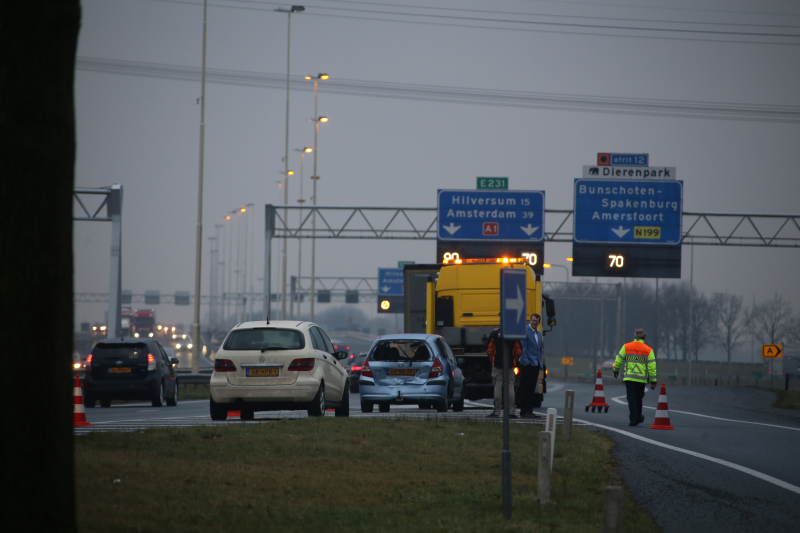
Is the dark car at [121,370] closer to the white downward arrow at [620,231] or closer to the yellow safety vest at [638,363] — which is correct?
the yellow safety vest at [638,363]

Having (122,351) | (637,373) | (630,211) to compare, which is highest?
(630,211)

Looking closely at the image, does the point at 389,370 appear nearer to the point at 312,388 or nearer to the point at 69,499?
the point at 312,388

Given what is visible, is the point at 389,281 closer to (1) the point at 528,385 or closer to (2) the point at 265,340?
(1) the point at 528,385

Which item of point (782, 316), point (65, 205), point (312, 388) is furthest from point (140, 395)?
point (782, 316)

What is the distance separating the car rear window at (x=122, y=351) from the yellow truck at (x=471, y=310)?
677cm

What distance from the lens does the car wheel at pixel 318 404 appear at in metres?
16.1

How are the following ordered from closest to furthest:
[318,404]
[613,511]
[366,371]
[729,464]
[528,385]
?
[613,511] < [729,464] < [318,404] < [528,385] < [366,371]

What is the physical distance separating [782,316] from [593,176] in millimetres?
64591

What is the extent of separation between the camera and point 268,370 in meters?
15.9

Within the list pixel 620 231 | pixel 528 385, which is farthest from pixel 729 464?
pixel 620 231

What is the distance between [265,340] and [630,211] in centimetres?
2314

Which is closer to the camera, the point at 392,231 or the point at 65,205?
the point at 65,205

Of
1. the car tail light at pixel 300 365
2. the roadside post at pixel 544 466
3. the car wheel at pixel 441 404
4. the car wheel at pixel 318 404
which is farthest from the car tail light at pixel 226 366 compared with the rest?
the roadside post at pixel 544 466

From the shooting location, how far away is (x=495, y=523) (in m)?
7.28
